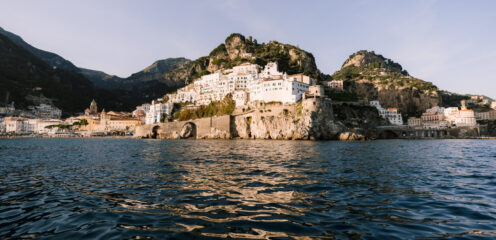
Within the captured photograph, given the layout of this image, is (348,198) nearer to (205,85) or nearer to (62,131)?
(205,85)

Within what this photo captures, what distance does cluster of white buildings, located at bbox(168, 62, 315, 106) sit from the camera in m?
70.9

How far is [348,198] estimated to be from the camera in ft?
26.5

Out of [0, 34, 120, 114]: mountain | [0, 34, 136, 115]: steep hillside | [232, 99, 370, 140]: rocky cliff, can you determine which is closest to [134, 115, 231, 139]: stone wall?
[232, 99, 370, 140]: rocky cliff

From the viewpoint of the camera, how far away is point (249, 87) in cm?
8419

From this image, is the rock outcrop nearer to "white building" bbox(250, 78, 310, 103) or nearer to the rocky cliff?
the rocky cliff

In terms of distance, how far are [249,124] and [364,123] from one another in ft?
117

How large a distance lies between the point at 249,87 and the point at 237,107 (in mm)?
8713

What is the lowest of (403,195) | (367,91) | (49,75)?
(403,195)

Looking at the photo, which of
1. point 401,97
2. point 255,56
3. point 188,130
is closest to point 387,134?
point 401,97

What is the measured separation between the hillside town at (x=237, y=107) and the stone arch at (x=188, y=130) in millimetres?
14599

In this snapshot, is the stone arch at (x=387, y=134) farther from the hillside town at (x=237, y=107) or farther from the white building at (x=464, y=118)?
the white building at (x=464, y=118)

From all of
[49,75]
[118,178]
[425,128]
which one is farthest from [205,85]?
[49,75]

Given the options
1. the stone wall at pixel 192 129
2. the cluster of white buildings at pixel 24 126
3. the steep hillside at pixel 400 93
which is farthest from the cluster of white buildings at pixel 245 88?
the cluster of white buildings at pixel 24 126

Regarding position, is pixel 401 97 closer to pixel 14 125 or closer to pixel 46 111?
pixel 14 125
